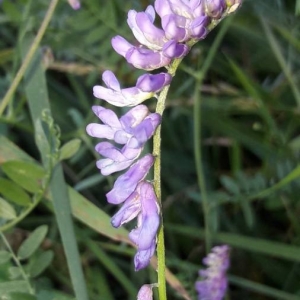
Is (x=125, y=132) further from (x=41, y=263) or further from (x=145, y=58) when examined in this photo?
(x=41, y=263)

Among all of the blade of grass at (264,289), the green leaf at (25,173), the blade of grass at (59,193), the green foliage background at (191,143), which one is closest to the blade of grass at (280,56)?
the green foliage background at (191,143)

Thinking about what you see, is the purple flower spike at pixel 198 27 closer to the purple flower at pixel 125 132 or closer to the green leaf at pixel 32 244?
the purple flower at pixel 125 132

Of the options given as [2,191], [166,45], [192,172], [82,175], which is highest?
[192,172]

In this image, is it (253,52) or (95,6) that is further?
(253,52)

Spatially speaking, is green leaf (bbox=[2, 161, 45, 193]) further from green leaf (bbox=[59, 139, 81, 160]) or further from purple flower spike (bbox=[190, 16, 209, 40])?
purple flower spike (bbox=[190, 16, 209, 40])

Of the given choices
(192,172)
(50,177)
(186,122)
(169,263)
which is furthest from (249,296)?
(50,177)

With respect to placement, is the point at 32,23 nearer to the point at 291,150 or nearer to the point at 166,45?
the point at 291,150
